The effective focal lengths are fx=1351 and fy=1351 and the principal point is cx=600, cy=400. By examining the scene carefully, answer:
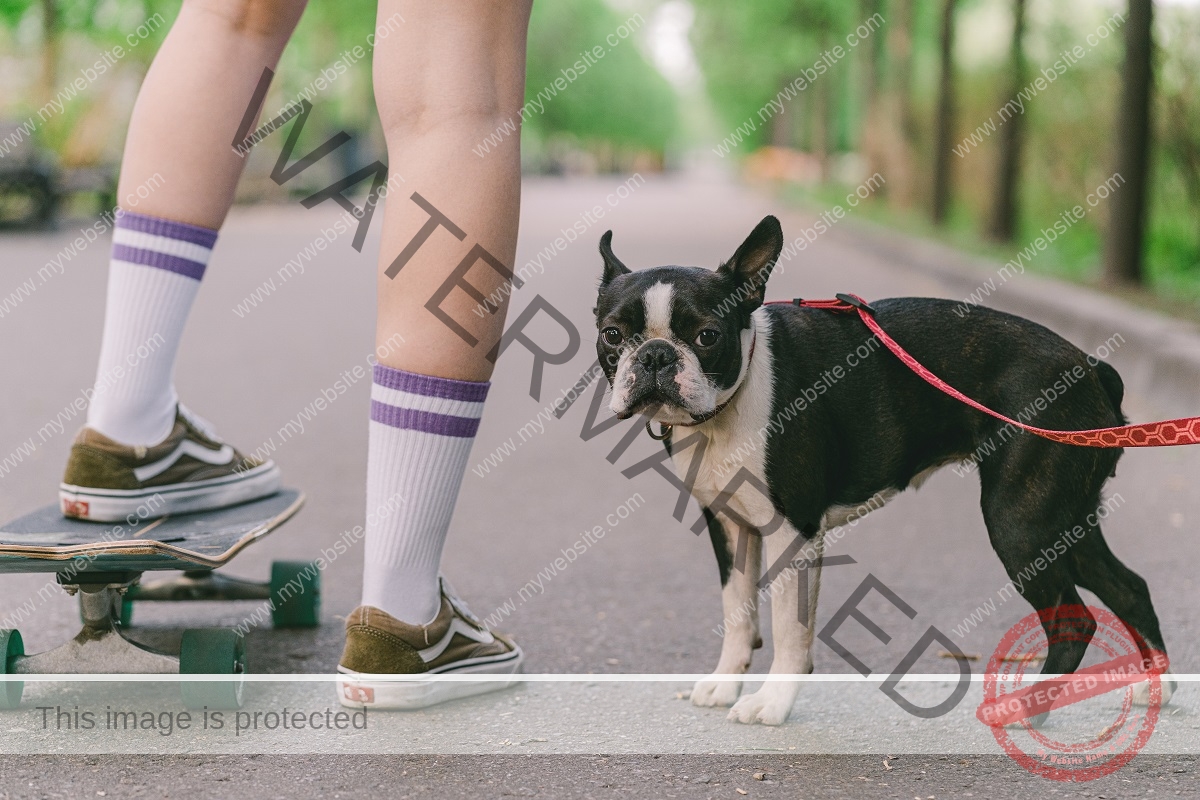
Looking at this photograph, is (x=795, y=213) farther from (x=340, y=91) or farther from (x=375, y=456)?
(x=375, y=456)

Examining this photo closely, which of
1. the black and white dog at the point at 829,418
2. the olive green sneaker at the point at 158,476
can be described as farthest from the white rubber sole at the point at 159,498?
the black and white dog at the point at 829,418

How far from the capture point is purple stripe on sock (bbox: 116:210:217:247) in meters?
2.83

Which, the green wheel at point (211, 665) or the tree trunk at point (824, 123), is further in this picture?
the tree trunk at point (824, 123)

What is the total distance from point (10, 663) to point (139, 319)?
0.74 m

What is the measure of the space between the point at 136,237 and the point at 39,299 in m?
7.83

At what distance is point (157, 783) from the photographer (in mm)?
2160

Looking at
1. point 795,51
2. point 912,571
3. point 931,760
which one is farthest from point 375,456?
point 795,51

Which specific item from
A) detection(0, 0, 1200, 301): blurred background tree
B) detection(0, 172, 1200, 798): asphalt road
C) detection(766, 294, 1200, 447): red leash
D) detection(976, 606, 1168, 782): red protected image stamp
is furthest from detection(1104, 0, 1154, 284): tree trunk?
detection(766, 294, 1200, 447): red leash

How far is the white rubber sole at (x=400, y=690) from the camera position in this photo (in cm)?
245

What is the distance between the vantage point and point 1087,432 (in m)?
2.40

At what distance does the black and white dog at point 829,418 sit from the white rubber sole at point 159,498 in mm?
1025

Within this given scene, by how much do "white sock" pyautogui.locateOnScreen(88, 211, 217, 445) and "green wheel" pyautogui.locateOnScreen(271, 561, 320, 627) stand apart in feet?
1.37

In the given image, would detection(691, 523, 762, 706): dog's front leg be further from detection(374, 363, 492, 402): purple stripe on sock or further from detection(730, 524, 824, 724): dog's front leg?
detection(374, 363, 492, 402): purple stripe on sock

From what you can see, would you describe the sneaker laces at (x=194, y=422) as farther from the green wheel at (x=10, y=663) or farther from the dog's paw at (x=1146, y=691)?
the dog's paw at (x=1146, y=691)
